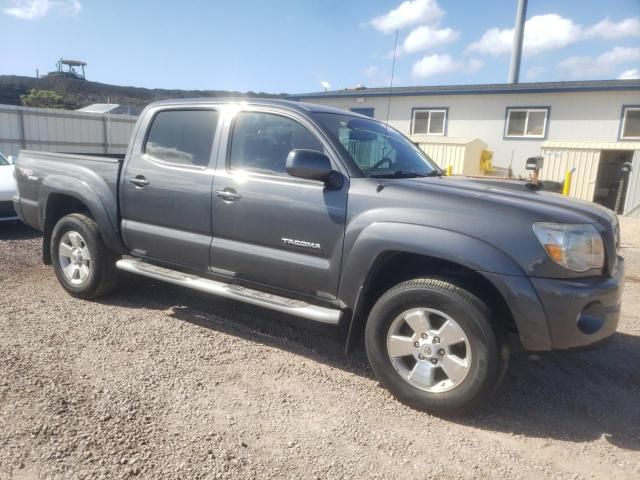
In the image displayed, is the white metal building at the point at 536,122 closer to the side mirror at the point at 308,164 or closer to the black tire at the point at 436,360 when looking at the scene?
the side mirror at the point at 308,164

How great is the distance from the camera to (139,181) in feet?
13.9

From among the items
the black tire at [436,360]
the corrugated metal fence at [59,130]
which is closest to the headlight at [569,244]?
the black tire at [436,360]

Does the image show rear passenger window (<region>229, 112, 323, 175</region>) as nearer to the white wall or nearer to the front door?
the front door

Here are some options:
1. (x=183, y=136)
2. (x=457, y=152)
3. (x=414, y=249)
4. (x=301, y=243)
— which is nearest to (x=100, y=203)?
(x=183, y=136)

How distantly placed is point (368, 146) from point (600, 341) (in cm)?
206

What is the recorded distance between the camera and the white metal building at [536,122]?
1533 cm

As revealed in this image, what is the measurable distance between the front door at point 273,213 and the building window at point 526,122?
16.7 m

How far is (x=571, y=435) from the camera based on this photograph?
114 inches

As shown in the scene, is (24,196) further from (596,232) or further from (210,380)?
(596,232)

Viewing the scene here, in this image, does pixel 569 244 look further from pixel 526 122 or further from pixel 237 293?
pixel 526 122

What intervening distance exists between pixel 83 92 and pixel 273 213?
1443 inches

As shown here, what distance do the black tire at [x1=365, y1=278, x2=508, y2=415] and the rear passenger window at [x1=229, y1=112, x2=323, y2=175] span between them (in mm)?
1271

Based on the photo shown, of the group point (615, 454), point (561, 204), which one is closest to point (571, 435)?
point (615, 454)

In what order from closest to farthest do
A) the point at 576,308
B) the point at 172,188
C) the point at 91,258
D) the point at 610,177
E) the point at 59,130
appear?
1. the point at 576,308
2. the point at 172,188
3. the point at 91,258
4. the point at 59,130
5. the point at 610,177
